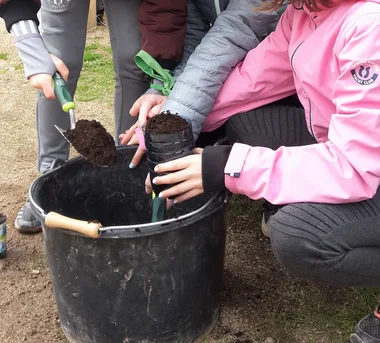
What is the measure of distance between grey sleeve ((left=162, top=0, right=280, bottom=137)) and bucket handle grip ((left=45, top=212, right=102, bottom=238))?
1.73 feet

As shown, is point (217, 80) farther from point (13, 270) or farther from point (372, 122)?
point (13, 270)

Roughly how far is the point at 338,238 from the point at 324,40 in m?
0.48

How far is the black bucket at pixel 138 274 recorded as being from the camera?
144 centimetres

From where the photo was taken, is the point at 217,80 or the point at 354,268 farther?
the point at 217,80

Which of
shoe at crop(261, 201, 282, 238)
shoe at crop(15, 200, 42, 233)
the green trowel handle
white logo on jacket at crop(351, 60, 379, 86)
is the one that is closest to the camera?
white logo on jacket at crop(351, 60, 379, 86)

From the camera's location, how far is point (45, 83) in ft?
5.69

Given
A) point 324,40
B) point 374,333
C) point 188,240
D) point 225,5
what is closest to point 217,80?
point 225,5

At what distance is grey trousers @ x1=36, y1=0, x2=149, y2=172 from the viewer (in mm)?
2055

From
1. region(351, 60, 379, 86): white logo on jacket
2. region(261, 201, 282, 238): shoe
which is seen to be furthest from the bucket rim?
region(261, 201, 282, 238): shoe

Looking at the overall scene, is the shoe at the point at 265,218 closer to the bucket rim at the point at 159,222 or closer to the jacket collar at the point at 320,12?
the bucket rim at the point at 159,222

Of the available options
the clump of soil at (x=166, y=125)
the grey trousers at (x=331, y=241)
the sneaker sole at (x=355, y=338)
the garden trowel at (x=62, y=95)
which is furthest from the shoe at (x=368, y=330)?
the garden trowel at (x=62, y=95)

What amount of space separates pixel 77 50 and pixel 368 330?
52.9 inches

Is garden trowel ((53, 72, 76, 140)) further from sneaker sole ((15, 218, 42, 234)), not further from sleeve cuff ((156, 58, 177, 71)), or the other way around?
sneaker sole ((15, 218, 42, 234))

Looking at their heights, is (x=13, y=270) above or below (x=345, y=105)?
below
